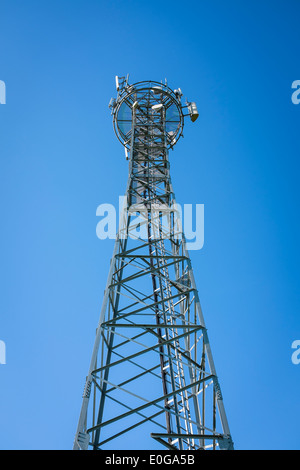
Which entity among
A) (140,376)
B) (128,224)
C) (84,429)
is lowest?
(84,429)

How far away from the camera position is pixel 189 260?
318 inches

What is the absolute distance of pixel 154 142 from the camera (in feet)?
43.0

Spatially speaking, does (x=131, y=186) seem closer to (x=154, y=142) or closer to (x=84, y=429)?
(x=154, y=142)

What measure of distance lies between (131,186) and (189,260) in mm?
3941

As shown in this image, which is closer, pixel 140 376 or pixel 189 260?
pixel 140 376

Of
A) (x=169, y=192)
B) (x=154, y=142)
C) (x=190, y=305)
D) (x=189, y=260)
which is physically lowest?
(x=190, y=305)

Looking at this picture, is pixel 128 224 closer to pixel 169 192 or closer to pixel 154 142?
pixel 169 192

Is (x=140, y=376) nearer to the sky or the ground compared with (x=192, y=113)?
nearer to the ground
